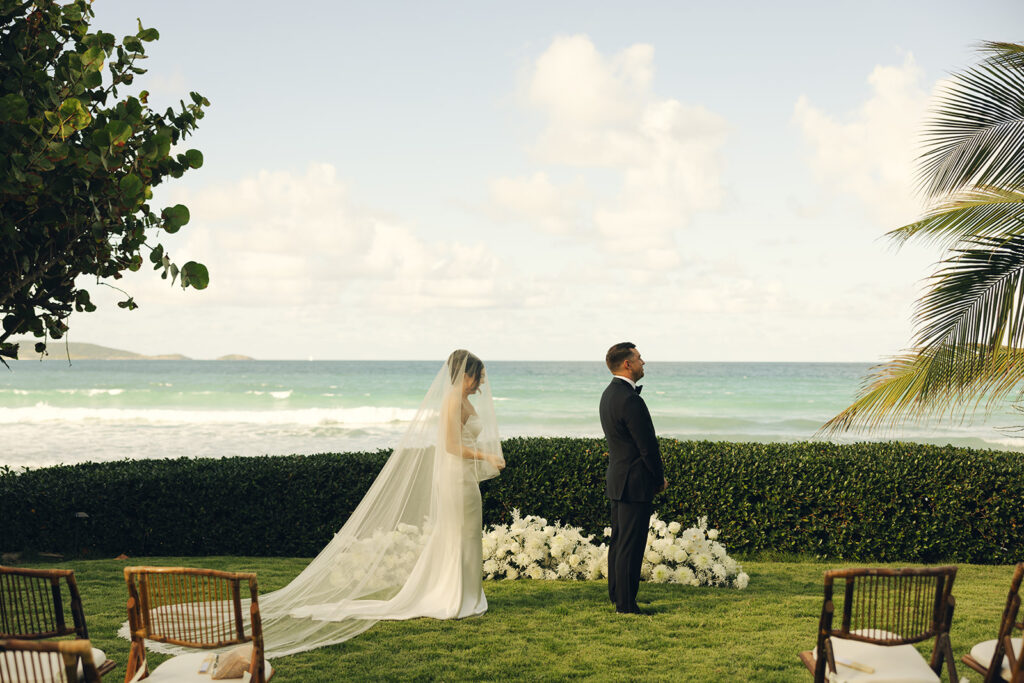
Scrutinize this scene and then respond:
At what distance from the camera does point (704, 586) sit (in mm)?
7777

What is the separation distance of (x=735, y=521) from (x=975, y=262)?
384 centimetres

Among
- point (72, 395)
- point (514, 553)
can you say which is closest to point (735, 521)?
point (514, 553)

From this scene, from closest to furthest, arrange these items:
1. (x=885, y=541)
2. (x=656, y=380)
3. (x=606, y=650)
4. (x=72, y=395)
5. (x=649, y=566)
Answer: (x=606, y=650) → (x=649, y=566) → (x=885, y=541) → (x=72, y=395) → (x=656, y=380)

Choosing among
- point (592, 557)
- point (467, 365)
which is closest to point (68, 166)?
point (467, 365)

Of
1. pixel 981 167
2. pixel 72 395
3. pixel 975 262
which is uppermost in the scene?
pixel 981 167

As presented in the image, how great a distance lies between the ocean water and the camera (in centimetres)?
2586

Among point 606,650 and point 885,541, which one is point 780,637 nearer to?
point 606,650

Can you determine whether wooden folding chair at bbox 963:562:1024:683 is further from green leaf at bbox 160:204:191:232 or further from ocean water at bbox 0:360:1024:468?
ocean water at bbox 0:360:1024:468

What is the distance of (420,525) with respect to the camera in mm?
6652

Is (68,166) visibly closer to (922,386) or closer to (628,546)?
(628,546)

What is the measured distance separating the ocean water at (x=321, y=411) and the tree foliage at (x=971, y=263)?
378 cm

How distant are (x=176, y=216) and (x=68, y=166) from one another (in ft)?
1.73

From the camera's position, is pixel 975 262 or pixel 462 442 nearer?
pixel 462 442

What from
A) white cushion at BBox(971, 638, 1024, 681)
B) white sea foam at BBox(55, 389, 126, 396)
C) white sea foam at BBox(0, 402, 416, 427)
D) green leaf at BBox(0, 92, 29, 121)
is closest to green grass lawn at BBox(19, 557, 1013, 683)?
white cushion at BBox(971, 638, 1024, 681)
